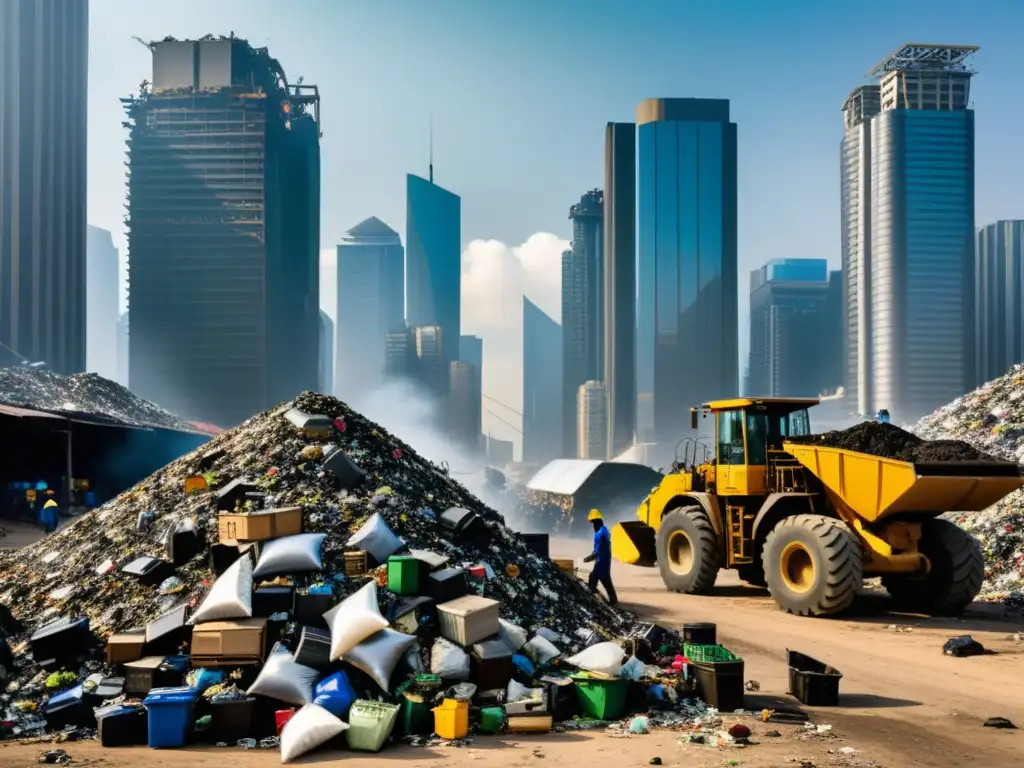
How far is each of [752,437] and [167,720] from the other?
9.82 meters

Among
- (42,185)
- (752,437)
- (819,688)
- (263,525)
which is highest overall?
(42,185)

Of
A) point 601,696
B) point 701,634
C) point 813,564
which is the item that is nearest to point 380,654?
point 601,696

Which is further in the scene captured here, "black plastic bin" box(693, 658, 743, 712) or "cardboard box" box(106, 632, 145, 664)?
"cardboard box" box(106, 632, 145, 664)

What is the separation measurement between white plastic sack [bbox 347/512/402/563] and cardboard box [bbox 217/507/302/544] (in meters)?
0.62

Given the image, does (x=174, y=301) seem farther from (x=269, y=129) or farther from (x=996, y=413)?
(x=996, y=413)

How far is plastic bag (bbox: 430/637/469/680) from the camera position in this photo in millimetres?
8625

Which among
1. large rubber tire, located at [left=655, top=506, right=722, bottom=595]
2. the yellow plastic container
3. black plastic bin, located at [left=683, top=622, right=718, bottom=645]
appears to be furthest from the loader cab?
the yellow plastic container

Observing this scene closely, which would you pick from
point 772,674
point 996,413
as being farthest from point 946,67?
point 772,674

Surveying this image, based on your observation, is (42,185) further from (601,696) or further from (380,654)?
(601,696)

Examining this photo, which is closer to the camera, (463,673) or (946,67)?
(463,673)

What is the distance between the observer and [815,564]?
1324 cm

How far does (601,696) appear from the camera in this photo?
8523 mm

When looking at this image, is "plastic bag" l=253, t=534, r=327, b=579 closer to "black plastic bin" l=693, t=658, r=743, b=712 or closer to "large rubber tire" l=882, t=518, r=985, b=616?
"black plastic bin" l=693, t=658, r=743, b=712

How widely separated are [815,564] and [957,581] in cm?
198
